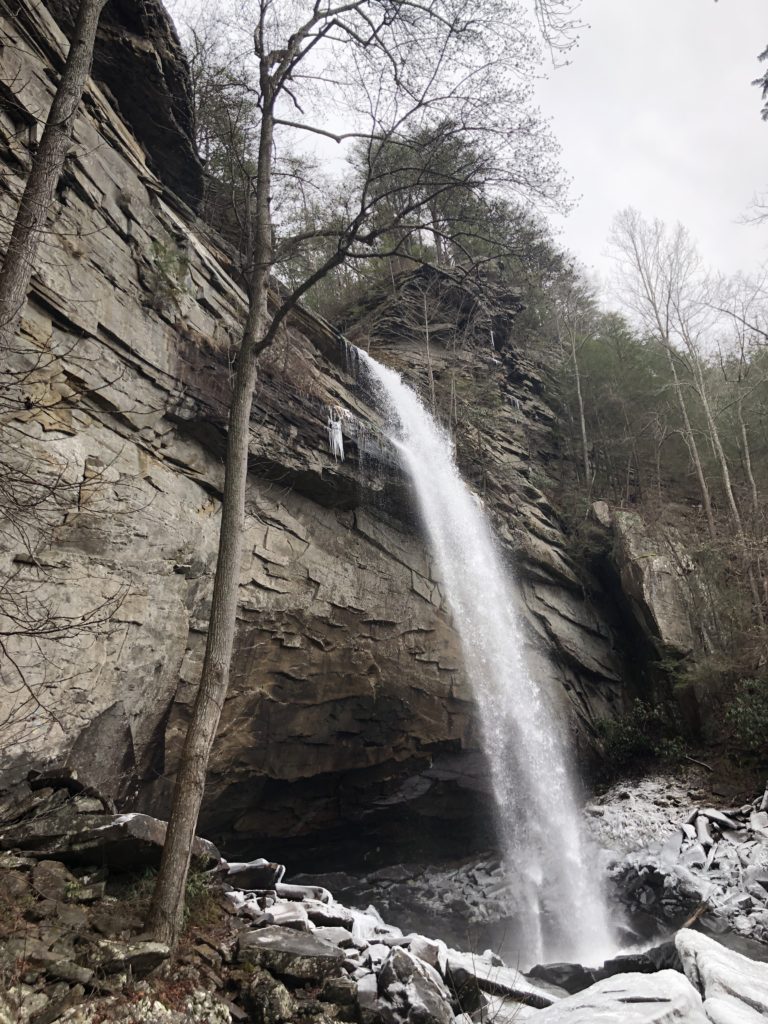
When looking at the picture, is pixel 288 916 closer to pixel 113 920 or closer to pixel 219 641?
pixel 113 920

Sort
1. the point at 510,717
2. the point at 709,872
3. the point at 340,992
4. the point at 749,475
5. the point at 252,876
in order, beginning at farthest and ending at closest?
the point at 749,475 < the point at 510,717 < the point at 709,872 < the point at 252,876 < the point at 340,992

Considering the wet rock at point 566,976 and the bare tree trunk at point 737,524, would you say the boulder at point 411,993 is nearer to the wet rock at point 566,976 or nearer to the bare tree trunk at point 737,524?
the wet rock at point 566,976

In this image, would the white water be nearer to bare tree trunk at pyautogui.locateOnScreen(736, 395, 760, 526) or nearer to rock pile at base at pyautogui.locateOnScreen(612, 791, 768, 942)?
rock pile at base at pyautogui.locateOnScreen(612, 791, 768, 942)

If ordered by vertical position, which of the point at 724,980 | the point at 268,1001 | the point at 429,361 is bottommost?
the point at 724,980

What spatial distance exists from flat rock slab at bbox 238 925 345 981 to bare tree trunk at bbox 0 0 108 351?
447 cm

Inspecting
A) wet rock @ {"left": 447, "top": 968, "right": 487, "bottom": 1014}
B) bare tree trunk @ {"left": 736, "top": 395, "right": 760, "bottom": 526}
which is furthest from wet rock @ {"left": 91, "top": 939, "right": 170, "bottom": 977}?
bare tree trunk @ {"left": 736, "top": 395, "right": 760, "bottom": 526}

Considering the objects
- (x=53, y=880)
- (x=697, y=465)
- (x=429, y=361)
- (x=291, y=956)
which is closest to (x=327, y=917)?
(x=291, y=956)

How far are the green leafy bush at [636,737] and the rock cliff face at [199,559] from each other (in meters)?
0.50

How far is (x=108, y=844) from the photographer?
453 cm

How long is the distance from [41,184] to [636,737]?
504 inches

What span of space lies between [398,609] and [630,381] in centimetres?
1282

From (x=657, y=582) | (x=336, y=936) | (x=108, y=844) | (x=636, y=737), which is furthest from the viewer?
(x=657, y=582)

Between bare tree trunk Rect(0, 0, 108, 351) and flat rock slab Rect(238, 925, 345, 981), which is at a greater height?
bare tree trunk Rect(0, 0, 108, 351)

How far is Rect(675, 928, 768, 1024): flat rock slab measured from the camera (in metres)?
3.30
